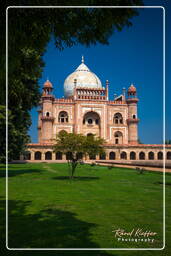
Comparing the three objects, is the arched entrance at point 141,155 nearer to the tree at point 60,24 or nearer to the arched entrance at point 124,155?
the arched entrance at point 124,155

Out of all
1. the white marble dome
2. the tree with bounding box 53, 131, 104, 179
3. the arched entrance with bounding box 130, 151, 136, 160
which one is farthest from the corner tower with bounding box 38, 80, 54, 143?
the tree with bounding box 53, 131, 104, 179

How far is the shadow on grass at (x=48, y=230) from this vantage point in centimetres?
366

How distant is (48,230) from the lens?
4.19 meters

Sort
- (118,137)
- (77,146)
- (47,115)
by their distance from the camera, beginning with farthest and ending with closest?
(118,137) < (47,115) < (77,146)

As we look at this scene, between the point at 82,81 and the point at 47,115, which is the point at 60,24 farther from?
the point at 82,81

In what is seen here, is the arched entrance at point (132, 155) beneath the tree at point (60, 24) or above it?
beneath

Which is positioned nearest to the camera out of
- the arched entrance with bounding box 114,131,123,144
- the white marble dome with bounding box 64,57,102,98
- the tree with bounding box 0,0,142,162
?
the tree with bounding box 0,0,142,162

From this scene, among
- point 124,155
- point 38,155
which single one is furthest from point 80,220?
point 124,155

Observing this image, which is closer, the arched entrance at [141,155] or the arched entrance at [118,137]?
the arched entrance at [141,155]

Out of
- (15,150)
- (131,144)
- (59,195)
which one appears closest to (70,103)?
(131,144)

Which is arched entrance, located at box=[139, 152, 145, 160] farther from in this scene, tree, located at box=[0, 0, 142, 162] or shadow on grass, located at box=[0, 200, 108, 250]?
tree, located at box=[0, 0, 142, 162]

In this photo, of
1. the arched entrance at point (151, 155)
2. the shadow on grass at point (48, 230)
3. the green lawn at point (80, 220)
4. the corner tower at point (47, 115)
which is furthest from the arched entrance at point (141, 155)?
the shadow on grass at point (48, 230)

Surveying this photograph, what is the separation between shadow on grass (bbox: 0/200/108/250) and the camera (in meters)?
3.66

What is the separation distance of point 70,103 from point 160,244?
39.3 metres
